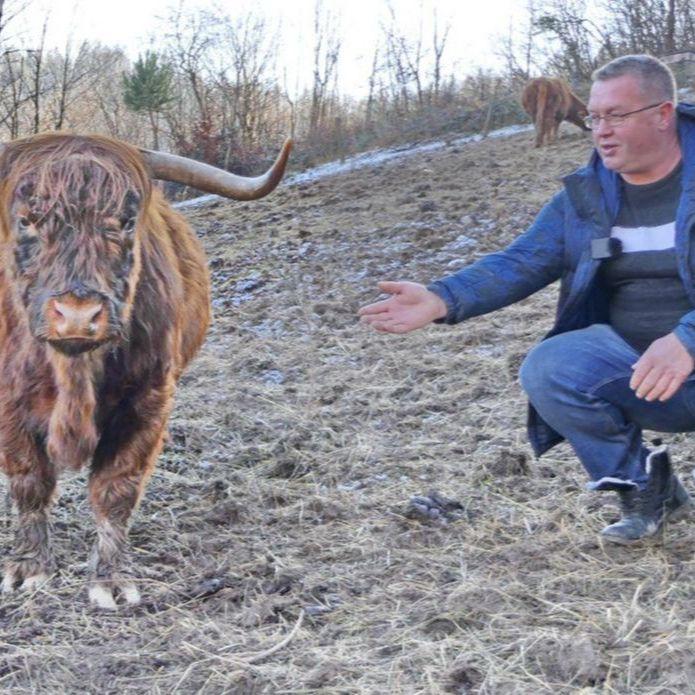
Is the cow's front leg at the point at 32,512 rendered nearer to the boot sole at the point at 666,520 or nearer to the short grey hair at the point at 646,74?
the boot sole at the point at 666,520

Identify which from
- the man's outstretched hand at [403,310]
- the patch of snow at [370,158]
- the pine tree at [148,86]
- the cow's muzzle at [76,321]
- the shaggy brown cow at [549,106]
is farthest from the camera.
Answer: the pine tree at [148,86]

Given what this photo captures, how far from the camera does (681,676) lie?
2.75 m

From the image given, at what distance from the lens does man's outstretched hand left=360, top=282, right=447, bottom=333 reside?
3.54m

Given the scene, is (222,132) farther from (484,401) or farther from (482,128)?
(484,401)

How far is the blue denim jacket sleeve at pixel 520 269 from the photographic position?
3.75 meters

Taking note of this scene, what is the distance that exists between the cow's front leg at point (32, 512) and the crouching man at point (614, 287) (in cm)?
135

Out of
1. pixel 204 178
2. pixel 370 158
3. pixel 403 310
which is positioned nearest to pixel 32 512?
pixel 204 178

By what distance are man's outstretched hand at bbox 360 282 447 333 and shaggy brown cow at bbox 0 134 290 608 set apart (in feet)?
2.66

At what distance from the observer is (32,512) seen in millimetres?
3947

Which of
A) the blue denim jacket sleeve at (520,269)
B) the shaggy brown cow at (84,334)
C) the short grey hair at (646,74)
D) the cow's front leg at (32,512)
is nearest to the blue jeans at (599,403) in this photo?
the blue denim jacket sleeve at (520,269)

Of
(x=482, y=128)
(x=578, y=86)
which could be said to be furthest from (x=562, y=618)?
(x=578, y=86)

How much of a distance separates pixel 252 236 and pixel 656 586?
823cm

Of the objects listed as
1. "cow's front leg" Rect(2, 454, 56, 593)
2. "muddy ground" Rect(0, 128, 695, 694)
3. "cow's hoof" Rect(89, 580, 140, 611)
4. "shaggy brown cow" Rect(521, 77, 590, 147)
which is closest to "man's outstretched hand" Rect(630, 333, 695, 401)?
"muddy ground" Rect(0, 128, 695, 694)

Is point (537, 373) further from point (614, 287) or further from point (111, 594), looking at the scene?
point (111, 594)
